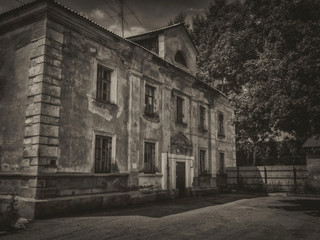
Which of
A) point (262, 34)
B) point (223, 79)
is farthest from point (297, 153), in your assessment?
point (262, 34)

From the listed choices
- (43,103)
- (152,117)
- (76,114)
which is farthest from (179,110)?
(43,103)

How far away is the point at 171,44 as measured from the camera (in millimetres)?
17016

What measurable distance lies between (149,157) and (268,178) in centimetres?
1043

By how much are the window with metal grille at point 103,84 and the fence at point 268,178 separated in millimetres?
12643

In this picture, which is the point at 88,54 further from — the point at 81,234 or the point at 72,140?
the point at 81,234

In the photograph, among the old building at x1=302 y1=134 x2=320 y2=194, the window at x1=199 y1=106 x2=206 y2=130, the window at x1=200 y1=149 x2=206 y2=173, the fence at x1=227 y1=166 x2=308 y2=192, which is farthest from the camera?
the fence at x1=227 y1=166 x2=308 y2=192

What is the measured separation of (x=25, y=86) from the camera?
958 cm

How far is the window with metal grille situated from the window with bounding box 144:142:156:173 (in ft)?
10.3

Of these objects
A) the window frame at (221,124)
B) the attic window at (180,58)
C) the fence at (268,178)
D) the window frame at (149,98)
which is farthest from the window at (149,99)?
Answer: the fence at (268,178)

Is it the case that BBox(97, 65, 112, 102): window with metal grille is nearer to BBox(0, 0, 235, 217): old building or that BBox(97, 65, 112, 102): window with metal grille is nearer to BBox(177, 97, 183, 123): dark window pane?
BBox(0, 0, 235, 217): old building

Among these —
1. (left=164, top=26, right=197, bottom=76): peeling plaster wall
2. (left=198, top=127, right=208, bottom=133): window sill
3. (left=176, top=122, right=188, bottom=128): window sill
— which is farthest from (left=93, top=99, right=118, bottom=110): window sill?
(left=198, top=127, right=208, bottom=133): window sill

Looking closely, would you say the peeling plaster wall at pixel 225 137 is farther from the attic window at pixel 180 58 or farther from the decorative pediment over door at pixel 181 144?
the attic window at pixel 180 58

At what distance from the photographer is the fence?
18859mm

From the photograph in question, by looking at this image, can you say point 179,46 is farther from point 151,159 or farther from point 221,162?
point 221,162
